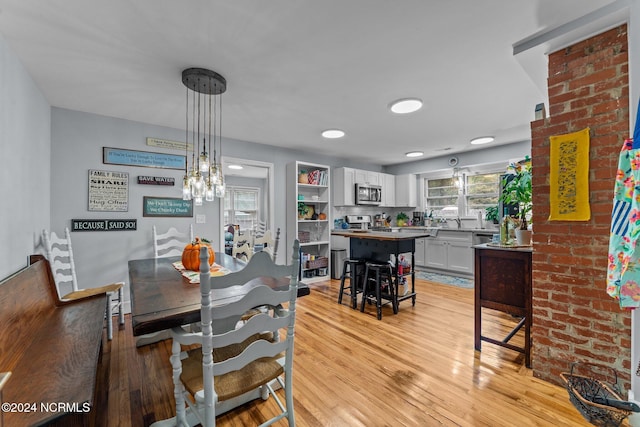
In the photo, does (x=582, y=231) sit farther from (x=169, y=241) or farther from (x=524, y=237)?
(x=169, y=241)

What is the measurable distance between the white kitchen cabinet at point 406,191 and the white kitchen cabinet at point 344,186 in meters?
1.33

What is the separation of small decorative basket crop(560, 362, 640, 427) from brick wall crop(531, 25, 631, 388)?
0.06 m

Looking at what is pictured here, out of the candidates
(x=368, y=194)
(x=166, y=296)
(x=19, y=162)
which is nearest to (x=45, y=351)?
(x=166, y=296)

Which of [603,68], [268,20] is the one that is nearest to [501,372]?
[603,68]

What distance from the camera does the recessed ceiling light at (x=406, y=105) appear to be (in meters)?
2.84

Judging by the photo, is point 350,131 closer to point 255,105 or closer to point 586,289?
point 255,105

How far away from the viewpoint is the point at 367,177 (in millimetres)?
5770

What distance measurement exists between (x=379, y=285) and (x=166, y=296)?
219 cm

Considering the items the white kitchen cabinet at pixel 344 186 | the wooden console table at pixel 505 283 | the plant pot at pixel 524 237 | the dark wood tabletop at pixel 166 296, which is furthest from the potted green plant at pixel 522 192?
the white kitchen cabinet at pixel 344 186

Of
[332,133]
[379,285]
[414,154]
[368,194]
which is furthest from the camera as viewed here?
[368,194]

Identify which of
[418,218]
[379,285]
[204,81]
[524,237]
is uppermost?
[204,81]

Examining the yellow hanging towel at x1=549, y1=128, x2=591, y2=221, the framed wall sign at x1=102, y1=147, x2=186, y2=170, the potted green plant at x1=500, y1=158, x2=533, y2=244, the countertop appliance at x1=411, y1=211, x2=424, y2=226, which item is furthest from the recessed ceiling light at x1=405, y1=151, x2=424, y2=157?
the framed wall sign at x1=102, y1=147, x2=186, y2=170

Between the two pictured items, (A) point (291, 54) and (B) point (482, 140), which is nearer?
(A) point (291, 54)

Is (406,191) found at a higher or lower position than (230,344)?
higher
